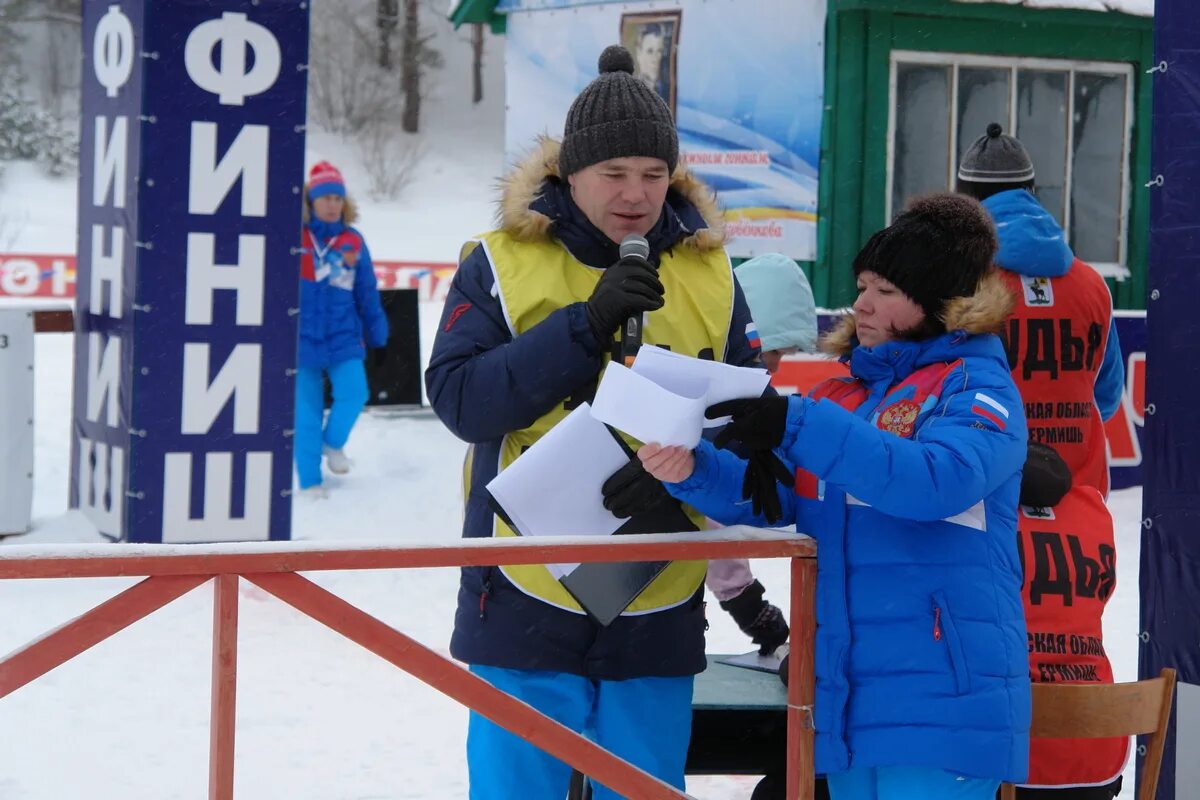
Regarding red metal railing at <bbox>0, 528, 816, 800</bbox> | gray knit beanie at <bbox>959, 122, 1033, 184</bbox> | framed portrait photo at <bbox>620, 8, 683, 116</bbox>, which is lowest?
red metal railing at <bbox>0, 528, 816, 800</bbox>

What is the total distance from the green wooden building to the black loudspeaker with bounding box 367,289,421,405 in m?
2.13

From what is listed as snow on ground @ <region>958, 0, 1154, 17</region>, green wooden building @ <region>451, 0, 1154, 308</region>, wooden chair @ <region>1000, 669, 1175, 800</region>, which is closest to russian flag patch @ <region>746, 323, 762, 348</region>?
wooden chair @ <region>1000, 669, 1175, 800</region>

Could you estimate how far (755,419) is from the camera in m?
2.27

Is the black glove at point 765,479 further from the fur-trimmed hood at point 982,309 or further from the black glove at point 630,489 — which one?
the fur-trimmed hood at point 982,309

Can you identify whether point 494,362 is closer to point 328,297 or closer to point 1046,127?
point 328,297

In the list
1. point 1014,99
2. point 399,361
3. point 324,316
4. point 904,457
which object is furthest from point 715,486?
point 1014,99

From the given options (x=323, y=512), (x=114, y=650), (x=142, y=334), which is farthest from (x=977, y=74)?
(x=114, y=650)

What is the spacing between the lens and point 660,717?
8.55 ft

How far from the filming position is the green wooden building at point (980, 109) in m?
9.72

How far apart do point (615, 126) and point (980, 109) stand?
8.18 m

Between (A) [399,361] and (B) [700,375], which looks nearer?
(B) [700,375]

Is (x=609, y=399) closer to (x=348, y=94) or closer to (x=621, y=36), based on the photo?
(x=621, y=36)

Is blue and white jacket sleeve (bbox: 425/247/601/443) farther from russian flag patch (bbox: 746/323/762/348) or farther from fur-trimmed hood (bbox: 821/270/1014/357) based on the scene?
fur-trimmed hood (bbox: 821/270/1014/357)

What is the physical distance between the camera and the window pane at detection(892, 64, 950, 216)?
32.7 feet
